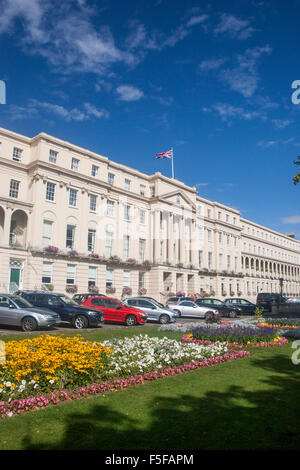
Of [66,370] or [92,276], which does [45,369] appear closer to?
[66,370]

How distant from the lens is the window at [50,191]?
117ft

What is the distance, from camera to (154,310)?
2517 cm

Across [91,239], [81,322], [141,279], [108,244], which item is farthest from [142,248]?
[81,322]

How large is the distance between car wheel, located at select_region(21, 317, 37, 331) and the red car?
6.07 metres

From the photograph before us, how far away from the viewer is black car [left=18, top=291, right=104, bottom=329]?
1947 cm

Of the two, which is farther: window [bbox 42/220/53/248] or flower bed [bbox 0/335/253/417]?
window [bbox 42/220/53/248]

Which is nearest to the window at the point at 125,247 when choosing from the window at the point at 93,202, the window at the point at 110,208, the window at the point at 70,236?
the window at the point at 110,208

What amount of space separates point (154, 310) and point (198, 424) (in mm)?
20149

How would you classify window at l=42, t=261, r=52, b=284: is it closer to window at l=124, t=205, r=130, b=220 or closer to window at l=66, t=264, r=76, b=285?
window at l=66, t=264, r=76, b=285

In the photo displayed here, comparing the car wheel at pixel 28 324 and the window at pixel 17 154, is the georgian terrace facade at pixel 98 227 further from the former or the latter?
the car wheel at pixel 28 324

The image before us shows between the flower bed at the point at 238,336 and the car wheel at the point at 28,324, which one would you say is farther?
the car wheel at the point at 28,324

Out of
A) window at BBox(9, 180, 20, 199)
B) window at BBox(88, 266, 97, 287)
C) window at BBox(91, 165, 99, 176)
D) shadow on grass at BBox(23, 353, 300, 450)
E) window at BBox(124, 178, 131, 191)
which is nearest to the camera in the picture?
shadow on grass at BBox(23, 353, 300, 450)

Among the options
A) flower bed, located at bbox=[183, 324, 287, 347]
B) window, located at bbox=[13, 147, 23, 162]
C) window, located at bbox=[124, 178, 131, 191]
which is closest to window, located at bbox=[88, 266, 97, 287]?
window, located at bbox=[124, 178, 131, 191]

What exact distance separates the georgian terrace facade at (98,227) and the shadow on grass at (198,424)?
2758cm
